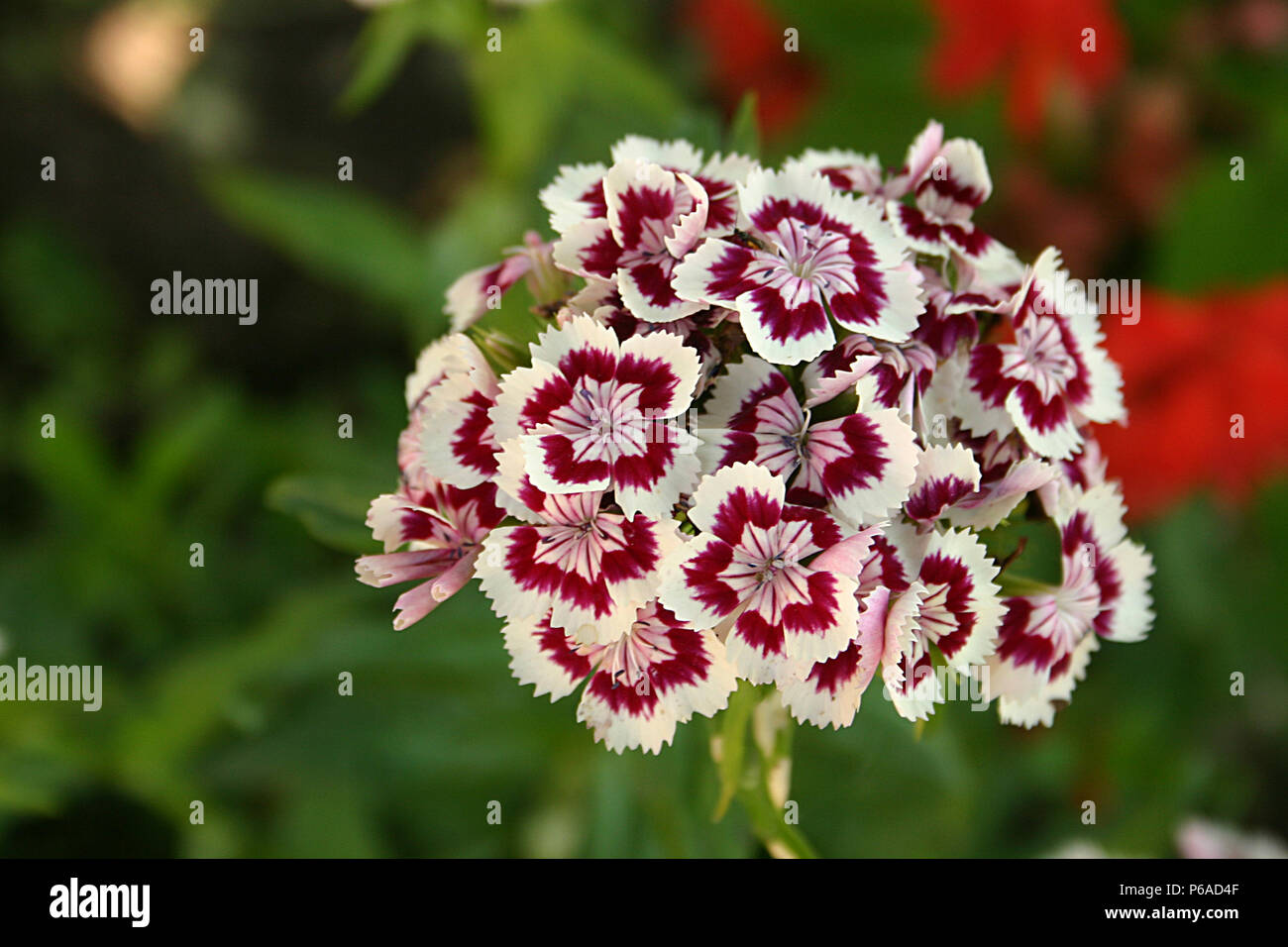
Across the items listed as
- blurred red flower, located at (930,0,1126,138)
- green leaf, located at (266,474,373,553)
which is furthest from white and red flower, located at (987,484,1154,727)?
blurred red flower, located at (930,0,1126,138)

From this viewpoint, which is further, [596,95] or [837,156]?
[596,95]

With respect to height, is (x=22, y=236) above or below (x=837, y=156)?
above

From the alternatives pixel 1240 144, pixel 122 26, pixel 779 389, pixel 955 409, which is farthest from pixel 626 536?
pixel 122 26

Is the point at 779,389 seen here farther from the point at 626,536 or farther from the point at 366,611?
the point at 366,611

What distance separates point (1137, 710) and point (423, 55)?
2980 millimetres

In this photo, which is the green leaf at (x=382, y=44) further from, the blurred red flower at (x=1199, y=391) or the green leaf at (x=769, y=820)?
the blurred red flower at (x=1199, y=391)

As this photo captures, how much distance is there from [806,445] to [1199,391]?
1776 mm

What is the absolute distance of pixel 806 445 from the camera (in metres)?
1.16

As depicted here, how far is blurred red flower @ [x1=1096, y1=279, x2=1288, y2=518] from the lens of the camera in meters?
2.55

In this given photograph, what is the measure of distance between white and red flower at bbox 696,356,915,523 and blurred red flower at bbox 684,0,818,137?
98.2 inches

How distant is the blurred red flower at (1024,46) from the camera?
2.83 meters

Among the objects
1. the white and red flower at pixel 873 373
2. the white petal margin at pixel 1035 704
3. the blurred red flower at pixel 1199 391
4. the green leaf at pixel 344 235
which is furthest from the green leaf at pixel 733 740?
the green leaf at pixel 344 235

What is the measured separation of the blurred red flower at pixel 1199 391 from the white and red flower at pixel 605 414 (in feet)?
5.90

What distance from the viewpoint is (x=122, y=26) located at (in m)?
3.83
